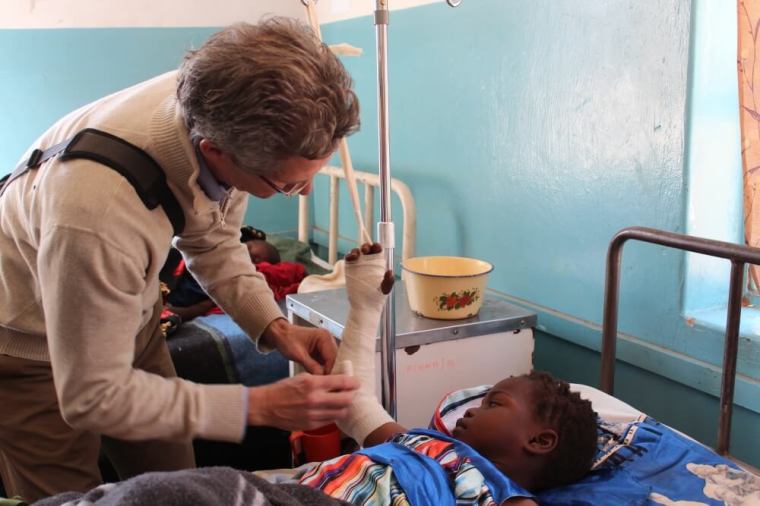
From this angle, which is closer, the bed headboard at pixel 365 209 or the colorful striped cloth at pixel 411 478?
the colorful striped cloth at pixel 411 478

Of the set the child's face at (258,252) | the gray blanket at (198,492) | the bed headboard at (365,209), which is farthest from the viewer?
the child's face at (258,252)

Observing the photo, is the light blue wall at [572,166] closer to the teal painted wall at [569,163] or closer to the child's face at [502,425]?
the teal painted wall at [569,163]

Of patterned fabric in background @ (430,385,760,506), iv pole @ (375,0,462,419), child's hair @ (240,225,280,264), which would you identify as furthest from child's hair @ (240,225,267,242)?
patterned fabric in background @ (430,385,760,506)

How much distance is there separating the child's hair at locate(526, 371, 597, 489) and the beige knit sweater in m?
0.63

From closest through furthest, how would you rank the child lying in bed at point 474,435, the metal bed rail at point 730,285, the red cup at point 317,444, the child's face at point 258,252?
the child lying in bed at point 474,435, the metal bed rail at point 730,285, the red cup at point 317,444, the child's face at point 258,252

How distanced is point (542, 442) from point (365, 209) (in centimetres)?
169

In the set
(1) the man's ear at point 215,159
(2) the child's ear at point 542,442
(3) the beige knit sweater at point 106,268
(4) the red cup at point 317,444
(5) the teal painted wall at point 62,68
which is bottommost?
(4) the red cup at point 317,444

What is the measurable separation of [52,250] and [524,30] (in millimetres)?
1483

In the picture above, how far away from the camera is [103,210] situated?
96 centimetres

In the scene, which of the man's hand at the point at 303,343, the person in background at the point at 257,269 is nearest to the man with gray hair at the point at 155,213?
the man's hand at the point at 303,343

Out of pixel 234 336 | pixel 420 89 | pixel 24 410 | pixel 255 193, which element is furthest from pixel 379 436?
pixel 420 89

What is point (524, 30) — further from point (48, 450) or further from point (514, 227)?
point (48, 450)

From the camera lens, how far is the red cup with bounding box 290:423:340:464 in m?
1.94

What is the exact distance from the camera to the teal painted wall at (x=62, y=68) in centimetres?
311
